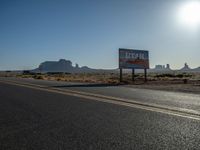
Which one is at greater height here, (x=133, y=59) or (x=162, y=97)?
(x=133, y=59)

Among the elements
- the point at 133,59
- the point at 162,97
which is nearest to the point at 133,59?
the point at 133,59

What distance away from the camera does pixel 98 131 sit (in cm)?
684

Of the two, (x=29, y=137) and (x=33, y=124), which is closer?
(x=29, y=137)

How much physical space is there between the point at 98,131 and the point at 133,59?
38183 millimetres

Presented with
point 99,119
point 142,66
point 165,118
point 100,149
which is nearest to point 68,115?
point 99,119

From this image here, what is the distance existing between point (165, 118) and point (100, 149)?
3666 millimetres

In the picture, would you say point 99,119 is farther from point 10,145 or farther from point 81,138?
point 10,145

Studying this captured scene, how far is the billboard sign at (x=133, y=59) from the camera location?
143 ft

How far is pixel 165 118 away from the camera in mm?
8516

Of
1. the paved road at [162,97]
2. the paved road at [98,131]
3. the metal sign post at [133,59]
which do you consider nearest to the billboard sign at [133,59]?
the metal sign post at [133,59]

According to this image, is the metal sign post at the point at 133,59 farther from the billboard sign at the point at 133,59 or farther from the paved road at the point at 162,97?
the paved road at the point at 162,97

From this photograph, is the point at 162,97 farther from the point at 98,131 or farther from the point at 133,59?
the point at 133,59

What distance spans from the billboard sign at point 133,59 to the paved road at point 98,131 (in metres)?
34.0

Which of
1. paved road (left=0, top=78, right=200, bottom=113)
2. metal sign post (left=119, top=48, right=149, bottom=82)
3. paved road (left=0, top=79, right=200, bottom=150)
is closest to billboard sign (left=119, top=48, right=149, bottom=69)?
metal sign post (left=119, top=48, right=149, bottom=82)
